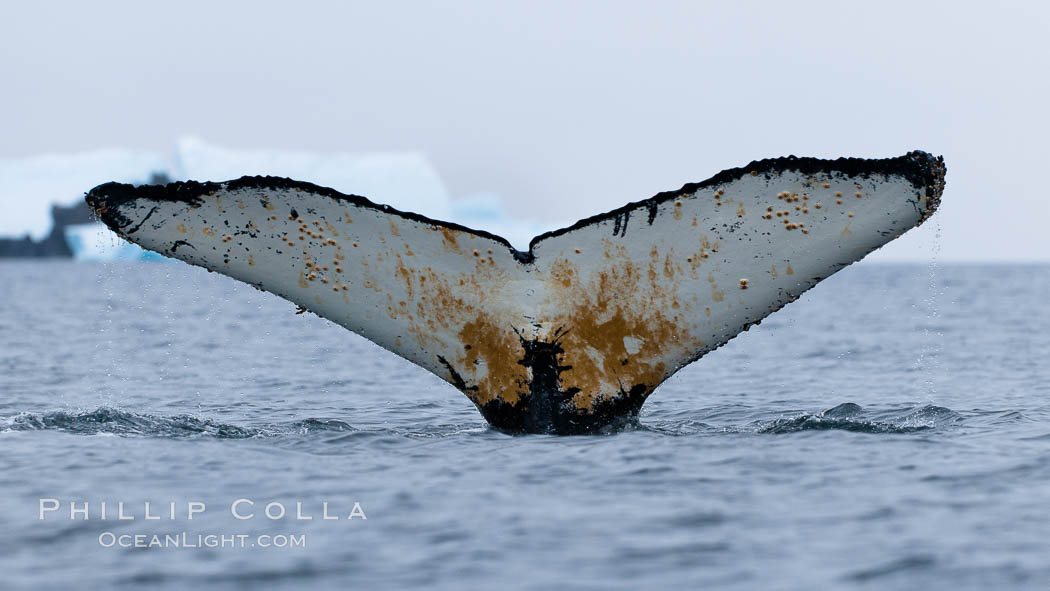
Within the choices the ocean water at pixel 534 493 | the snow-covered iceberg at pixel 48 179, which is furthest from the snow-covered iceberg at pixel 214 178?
the ocean water at pixel 534 493

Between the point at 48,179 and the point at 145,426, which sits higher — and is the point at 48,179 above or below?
above

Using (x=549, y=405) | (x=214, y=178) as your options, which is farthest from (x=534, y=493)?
(x=214, y=178)

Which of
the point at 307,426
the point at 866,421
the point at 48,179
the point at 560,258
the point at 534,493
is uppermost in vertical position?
the point at 48,179

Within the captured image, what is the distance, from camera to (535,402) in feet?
23.6

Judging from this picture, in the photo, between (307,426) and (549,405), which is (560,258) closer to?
(549,405)

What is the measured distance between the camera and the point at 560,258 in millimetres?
6594

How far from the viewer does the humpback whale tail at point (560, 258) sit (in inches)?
247

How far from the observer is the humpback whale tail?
6281mm

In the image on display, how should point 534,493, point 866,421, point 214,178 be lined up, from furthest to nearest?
1. point 214,178
2. point 866,421
3. point 534,493

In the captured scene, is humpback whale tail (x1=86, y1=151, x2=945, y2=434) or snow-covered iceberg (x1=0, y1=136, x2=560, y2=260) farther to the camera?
snow-covered iceberg (x1=0, y1=136, x2=560, y2=260)

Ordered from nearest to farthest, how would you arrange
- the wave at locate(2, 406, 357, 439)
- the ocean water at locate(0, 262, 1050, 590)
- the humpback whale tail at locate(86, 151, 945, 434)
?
the ocean water at locate(0, 262, 1050, 590), the humpback whale tail at locate(86, 151, 945, 434), the wave at locate(2, 406, 357, 439)

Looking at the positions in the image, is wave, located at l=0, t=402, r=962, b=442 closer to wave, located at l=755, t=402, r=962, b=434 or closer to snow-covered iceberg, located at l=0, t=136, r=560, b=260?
wave, located at l=755, t=402, r=962, b=434

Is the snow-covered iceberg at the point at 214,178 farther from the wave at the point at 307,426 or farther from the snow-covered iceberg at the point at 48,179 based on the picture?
the wave at the point at 307,426

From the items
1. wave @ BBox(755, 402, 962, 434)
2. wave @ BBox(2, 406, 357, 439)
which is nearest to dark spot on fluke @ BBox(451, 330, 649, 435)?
wave @ BBox(755, 402, 962, 434)
